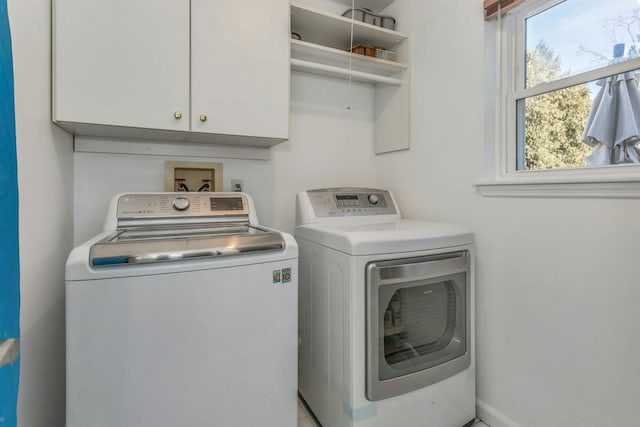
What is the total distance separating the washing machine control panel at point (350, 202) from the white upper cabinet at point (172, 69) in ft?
1.34

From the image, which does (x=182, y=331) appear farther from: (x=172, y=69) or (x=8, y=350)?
(x=172, y=69)

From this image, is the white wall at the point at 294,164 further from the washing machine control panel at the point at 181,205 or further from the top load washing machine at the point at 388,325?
the top load washing machine at the point at 388,325

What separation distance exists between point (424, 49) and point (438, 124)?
0.49 metres

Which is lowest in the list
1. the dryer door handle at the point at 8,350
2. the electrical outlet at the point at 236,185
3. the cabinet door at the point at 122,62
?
the dryer door handle at the point at 8,350

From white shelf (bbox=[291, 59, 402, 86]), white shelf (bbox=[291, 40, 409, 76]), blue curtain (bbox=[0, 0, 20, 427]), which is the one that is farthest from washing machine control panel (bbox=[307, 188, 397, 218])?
blue curtain (bbox=[0, 0, 20, 427])

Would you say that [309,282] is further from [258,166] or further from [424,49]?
[424,49]

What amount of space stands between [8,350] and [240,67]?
54.0 inches

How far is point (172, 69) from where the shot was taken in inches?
54.2

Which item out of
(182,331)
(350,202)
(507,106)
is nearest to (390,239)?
(350,202)

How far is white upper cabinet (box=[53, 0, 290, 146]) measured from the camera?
123 cm

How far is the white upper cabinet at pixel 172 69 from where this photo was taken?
1.23 metres

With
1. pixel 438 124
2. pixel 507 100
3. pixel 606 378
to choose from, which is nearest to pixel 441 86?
pixel 438 124

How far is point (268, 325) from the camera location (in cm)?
116

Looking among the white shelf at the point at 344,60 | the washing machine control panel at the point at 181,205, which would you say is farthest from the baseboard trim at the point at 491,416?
the white shelf at the point at 344,60
